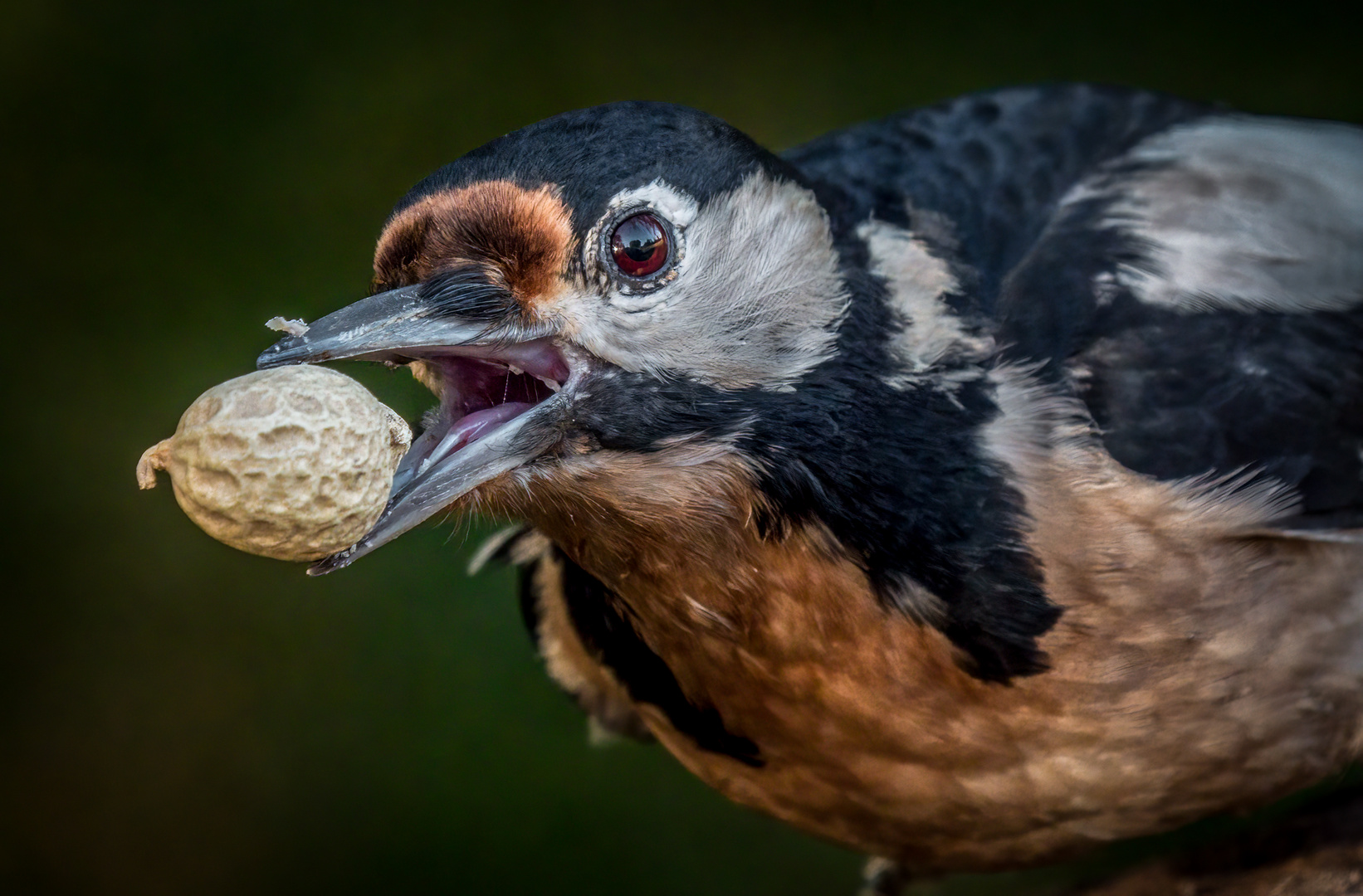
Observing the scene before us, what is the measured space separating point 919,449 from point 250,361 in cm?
243

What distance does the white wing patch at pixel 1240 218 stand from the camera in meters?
2.02

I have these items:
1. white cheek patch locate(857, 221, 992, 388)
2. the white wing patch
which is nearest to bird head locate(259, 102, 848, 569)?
white cheek patch locate(857, 221, 992, 388)

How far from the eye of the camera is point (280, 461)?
1.35 metres

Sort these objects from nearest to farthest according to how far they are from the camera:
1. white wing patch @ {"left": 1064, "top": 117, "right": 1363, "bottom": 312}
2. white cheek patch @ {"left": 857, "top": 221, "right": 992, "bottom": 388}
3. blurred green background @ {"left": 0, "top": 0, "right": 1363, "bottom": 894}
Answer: white cheek patch @ {"left": 857, "top": 221, "right": 992, "bottom": 388} < white wing patch @ {"left": 1064, "top": 117, "right": 1363, "bottom": 312} < blurred green background @ {"left": 0, "top": 0, "right": 1363, "bottom": 894}

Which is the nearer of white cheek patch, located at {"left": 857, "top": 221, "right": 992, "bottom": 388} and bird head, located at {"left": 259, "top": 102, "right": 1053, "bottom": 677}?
bird head, located at {"left": 259, "top": 102, "right": 1053, "bottom": 677}

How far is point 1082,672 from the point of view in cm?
184

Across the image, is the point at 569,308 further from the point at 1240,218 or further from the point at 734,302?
the point at 1240,218

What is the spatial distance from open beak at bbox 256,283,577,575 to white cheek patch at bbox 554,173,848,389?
0.08 metres

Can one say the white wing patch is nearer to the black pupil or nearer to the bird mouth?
the black pupil

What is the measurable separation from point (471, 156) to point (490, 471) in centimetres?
40

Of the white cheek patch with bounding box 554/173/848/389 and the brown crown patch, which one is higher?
the brown crown patch

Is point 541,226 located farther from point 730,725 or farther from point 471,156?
point 730,725

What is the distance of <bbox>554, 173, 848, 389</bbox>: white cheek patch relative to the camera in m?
1.59

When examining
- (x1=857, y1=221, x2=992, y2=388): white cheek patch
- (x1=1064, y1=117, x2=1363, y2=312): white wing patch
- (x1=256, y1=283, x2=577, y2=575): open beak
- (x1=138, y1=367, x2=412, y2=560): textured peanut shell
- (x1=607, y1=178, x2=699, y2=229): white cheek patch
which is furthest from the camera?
(x1=1064, y1=117, x2=1363, y2=312): white wing patch
